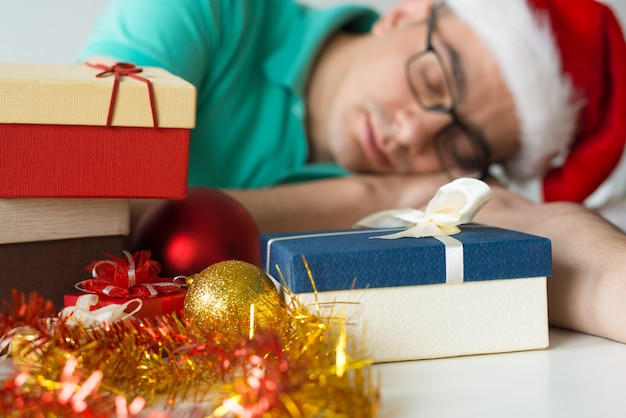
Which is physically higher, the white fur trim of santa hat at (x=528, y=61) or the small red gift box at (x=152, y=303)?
the white fur trim of santa hat at (x=528, y=61)

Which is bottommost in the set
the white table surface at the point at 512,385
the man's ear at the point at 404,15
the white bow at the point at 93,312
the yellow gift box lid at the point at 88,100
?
the white table surface at the point at 512,385

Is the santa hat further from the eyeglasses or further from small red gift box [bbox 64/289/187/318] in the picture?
small red gift box [bbox 64/289/187/318]

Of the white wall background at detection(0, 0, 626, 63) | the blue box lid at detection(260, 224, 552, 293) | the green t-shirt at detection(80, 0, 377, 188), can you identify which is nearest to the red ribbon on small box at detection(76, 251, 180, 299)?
the blue box lid at detection(260, 224, 552, 293)

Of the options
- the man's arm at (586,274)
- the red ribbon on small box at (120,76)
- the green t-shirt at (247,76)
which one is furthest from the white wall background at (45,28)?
the man's arm at (586,274)

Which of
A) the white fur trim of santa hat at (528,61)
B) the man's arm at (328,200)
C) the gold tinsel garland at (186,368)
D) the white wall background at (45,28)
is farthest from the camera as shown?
the white wall background at (45,28)

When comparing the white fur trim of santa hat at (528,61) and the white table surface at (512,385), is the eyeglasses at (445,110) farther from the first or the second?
the white table surface at (512,385)

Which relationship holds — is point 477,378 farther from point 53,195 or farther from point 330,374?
point 53,195

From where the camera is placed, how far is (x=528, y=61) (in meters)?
1.13

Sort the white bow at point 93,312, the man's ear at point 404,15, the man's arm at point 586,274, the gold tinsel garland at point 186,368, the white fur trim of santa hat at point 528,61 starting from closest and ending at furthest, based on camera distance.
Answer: the gold tinsel garland at point 186,368, the white bow at point 93,312, the man's arm at point 586,274, the white fur trim of santa hat at point 528,61, the man's ear at point 404,15

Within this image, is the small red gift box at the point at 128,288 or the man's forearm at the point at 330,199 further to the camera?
the man's forearm at the point at 330,199

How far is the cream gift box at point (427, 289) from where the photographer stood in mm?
539

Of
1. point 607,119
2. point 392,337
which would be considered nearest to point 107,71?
point 392,337

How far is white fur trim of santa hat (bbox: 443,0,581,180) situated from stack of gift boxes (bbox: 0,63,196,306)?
70cm

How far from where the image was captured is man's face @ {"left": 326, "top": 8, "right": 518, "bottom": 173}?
1.16 m
